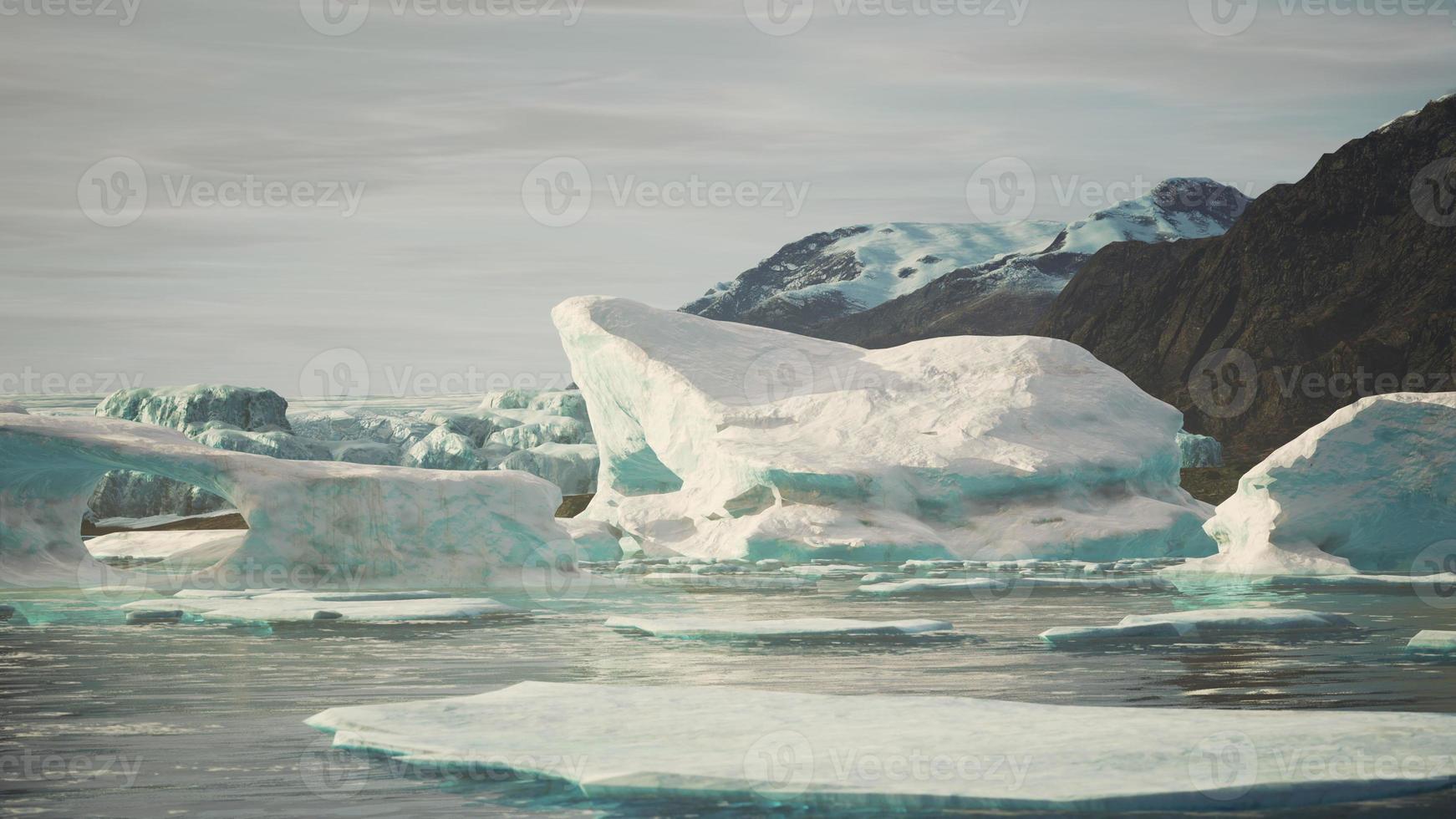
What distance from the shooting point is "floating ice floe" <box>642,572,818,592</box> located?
2911 centimetres

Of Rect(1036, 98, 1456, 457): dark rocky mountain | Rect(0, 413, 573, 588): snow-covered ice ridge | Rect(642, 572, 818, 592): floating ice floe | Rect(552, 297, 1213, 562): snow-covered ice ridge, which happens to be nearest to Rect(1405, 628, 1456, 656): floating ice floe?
Rect(642, 572, 818, 592): floating ice floe

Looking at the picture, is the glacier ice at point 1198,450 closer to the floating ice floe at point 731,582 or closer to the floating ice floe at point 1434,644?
the floating ice floe at point 731,582

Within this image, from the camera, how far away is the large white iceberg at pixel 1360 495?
94.3ft

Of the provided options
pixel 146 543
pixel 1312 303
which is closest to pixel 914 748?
pixel 146 543

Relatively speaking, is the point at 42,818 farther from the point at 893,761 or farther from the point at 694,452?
the point at 694,452

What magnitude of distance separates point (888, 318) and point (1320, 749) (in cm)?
19229

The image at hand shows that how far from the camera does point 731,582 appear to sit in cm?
3164

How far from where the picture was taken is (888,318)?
199 m

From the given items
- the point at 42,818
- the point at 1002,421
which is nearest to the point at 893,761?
the point at 42,818

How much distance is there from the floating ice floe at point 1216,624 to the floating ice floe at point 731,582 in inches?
443

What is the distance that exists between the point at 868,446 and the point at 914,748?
33.6 m

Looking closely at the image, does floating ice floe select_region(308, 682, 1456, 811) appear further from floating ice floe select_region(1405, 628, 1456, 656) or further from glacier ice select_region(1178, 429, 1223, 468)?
glacier ice select_region(1178, 429, 1223, 468)

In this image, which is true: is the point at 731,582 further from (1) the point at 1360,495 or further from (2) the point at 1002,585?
(1) the point at 1360,495

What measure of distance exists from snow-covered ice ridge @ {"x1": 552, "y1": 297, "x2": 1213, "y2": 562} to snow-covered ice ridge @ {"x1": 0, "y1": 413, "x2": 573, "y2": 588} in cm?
1199
